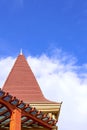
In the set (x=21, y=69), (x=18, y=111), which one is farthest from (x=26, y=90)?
Result: (x=18, y=111)

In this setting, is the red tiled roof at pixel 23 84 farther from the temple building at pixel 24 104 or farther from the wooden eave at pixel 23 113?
the wooden eave at pixel 23 113

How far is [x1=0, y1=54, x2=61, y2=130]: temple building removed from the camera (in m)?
11.5

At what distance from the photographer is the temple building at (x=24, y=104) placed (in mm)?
11531

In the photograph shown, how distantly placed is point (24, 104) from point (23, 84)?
422 cm

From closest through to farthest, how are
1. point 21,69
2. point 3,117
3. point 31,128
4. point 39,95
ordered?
point 3,117 < point 31,128 < point 39,95 < point 21,69

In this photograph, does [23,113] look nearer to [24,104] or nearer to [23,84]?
[24,104]

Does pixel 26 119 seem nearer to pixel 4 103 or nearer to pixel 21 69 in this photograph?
pixel 4 103

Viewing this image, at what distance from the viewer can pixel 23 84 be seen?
15.9 m

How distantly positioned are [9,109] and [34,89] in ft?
14.9

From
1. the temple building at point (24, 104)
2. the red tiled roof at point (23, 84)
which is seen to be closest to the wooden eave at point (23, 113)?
the temple building at point (24, 104)

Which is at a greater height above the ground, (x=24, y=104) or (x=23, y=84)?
(x=23, y=84)

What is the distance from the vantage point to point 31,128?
1420 centimetres

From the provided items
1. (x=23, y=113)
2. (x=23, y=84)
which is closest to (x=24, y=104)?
(x=23, y=113)

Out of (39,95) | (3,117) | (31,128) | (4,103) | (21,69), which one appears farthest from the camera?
(21,69)
